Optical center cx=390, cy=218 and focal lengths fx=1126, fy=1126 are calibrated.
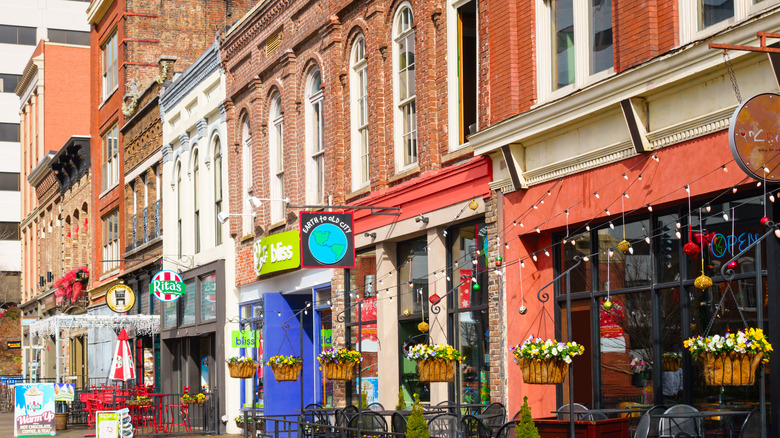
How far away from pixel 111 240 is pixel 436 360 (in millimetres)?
27017

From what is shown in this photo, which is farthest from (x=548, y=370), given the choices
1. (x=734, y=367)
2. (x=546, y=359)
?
(x=734, y=367)

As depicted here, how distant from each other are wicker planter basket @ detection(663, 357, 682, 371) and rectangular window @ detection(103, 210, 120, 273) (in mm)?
28971

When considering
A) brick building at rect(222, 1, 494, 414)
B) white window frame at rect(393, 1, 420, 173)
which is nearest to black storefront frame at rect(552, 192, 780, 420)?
brick building at rect(222, 1, 494, 414)

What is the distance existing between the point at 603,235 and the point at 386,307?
20.0 ft

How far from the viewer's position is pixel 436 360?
14438 mm

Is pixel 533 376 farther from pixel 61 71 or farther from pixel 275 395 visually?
pixel 61 71

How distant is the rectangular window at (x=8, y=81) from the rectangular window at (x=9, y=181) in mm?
6840

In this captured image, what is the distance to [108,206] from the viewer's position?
39.3 m

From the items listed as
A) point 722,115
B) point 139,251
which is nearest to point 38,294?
point 139,251

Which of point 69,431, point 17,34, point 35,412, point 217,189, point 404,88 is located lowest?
point 69,431

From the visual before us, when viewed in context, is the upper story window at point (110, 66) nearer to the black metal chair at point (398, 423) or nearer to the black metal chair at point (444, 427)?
the black metal chair at point (398, 423)

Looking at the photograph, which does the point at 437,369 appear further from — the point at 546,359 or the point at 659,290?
the point at 659,290

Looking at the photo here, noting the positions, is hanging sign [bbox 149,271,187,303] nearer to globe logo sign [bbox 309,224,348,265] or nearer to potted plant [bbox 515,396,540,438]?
globe logo sign [bbox 309,224,348,265]

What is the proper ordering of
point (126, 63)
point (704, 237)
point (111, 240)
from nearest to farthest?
point (704, 237) → point (126, 63) → point (111, 240)
